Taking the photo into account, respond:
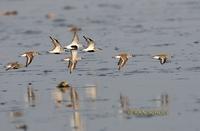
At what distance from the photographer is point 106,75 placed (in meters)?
21.8

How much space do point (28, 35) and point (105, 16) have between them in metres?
8.94

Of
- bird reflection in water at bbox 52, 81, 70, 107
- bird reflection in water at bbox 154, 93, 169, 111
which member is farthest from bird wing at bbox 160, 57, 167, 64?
bird reflection in water at bbox 154, 93, 169, 111

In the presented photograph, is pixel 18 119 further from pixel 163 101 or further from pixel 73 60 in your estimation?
pixel 73 60

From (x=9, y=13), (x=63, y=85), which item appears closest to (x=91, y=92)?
(x=63, y=85)

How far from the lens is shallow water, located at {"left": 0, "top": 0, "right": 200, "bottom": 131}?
16297 millimetres

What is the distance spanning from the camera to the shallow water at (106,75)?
16297mm

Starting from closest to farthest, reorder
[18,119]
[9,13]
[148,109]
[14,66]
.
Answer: [18,119], [148,109], [14,66], [9,13]

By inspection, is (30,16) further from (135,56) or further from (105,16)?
(135,56)

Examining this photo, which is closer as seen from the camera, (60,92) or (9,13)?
(60,92)

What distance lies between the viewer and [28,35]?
109 ft

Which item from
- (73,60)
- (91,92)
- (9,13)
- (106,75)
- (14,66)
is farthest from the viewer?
(9,13)

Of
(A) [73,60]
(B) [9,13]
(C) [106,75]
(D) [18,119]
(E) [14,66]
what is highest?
(B) [9,13]

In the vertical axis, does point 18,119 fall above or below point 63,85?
below

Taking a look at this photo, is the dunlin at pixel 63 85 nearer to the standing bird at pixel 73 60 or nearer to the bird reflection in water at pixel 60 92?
the bird reflection in water at pixel 60 92
